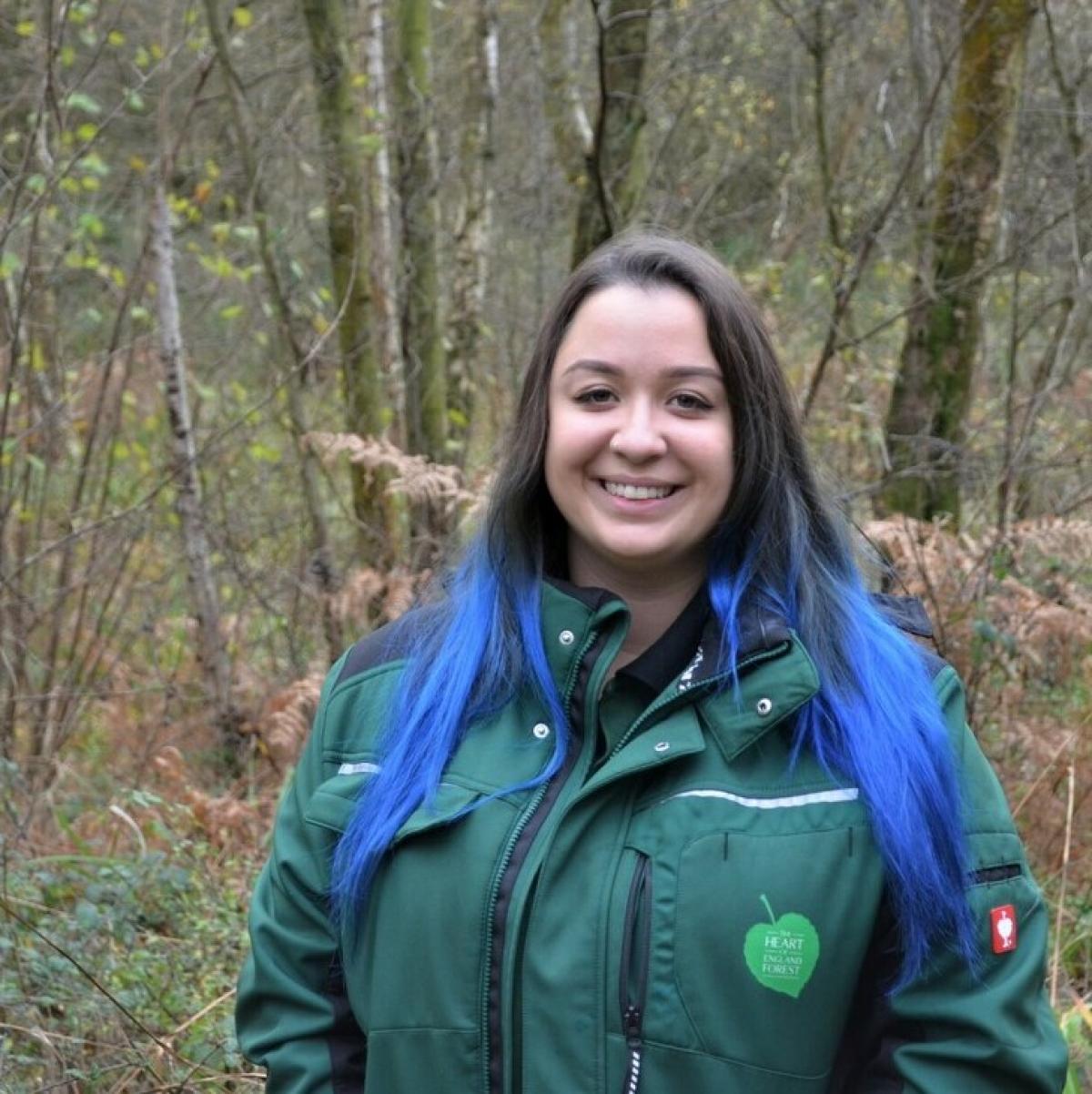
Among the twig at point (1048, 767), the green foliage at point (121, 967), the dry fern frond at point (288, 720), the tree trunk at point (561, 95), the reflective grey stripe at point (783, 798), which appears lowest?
the green foliage at point (121, 967)

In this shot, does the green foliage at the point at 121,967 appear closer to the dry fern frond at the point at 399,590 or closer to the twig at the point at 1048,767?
the dry fern frond at the point at 399,590

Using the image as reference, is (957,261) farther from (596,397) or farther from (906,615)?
(596,397)

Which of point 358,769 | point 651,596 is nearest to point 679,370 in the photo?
point 651,596

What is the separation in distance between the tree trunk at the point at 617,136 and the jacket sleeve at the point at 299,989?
15.3 feet

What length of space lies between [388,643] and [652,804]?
0.60 meters

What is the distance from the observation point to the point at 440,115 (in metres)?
8.60

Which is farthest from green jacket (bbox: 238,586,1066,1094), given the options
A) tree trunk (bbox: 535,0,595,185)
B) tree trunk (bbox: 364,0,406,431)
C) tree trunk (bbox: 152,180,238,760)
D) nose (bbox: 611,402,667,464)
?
tree trunk (bbox: 535,0,595,185)

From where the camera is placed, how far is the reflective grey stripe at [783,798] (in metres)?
2.04

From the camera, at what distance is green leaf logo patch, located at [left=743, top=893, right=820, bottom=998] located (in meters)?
1.97

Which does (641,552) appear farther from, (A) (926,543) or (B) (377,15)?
(B) (377,15)

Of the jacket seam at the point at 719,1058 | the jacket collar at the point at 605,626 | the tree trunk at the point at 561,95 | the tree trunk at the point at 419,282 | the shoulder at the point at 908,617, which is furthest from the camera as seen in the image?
the tree trunk at the point at 561,95

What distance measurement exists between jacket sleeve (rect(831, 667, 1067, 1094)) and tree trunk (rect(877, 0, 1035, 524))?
4.13 m

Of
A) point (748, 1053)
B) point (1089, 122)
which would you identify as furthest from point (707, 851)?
point (1089, 122)

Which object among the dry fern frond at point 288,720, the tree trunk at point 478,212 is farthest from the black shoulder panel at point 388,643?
the tree trunk at point 478,212
